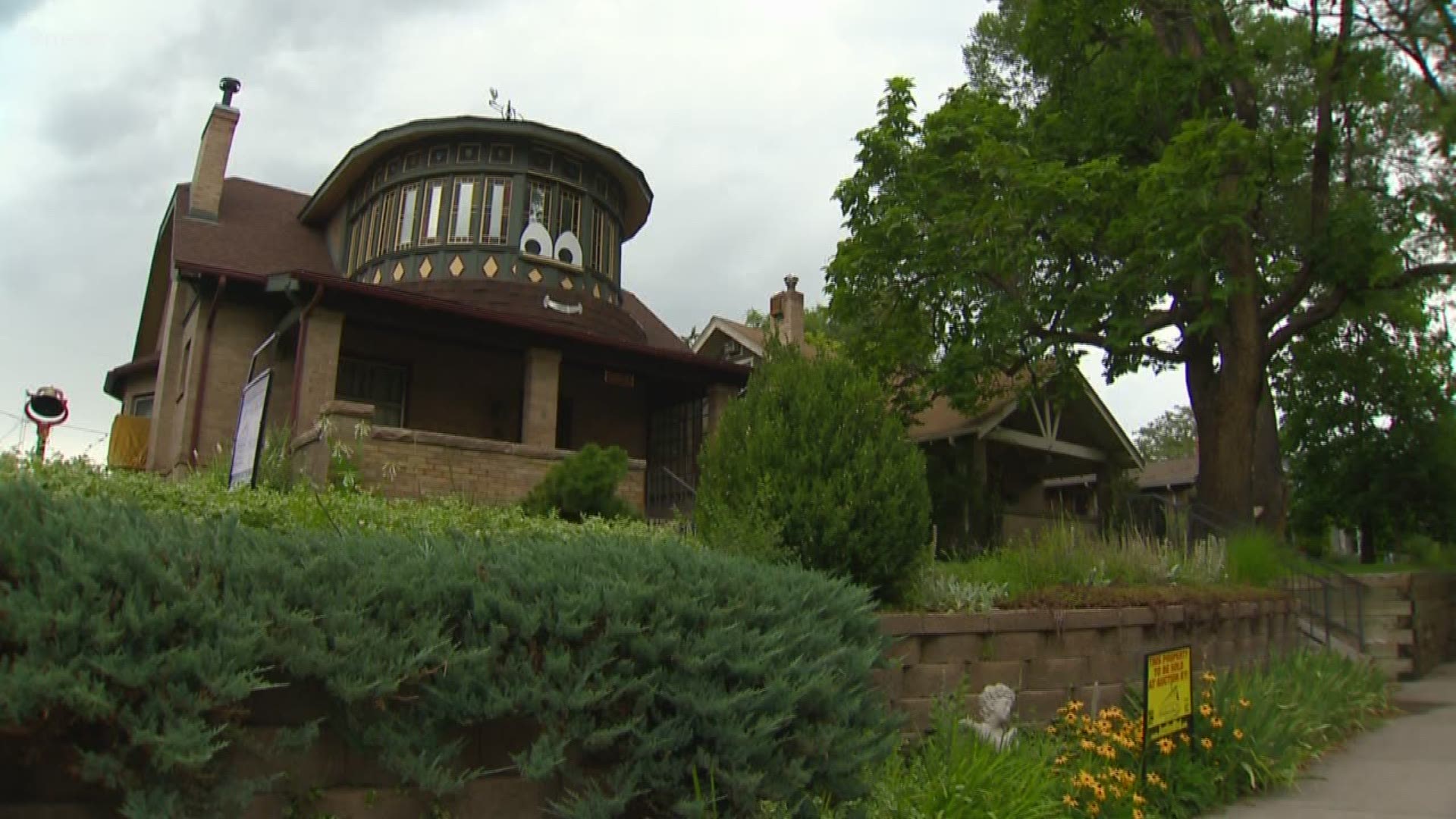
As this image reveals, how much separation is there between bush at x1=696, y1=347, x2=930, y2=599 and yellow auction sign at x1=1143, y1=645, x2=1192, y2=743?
1744 millimetres

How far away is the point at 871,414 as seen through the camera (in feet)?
23.9

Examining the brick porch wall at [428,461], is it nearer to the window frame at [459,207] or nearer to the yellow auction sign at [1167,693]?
the window frame at [459,207]

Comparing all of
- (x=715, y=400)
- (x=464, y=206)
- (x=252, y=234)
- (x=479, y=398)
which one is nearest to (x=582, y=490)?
(x=715, y=400)

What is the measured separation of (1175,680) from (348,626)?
4865 mm

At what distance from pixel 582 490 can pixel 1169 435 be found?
68569mm

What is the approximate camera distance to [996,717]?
6.25 meters

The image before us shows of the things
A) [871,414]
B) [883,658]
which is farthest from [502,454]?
[883,658]

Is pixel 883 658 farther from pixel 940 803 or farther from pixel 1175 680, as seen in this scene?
pixel 1175 680

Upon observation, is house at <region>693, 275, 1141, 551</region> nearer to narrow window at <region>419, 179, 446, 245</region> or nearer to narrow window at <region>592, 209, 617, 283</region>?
narrow window at <region>592, 209, 617, 283</region>

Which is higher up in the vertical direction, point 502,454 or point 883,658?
point 502,454

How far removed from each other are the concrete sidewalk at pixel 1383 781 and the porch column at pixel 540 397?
1021 centimetres

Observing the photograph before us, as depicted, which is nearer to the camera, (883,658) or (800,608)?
(800,608)

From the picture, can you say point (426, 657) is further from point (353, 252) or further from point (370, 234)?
point (353, 252)

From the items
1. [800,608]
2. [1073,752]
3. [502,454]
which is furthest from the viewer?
[502,454]
